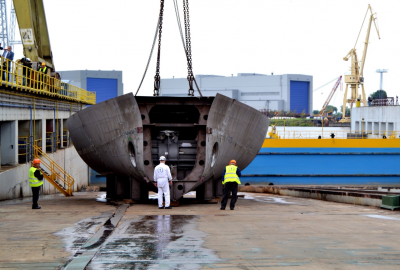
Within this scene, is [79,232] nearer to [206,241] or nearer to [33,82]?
[206,241]

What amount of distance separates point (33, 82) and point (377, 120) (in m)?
32.7

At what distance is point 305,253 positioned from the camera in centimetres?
628

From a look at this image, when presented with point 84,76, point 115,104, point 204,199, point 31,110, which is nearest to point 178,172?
point 204,199

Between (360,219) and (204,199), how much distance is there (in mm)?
5789

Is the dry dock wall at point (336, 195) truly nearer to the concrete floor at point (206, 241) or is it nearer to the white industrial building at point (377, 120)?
the concrete floor at point (206, 241)

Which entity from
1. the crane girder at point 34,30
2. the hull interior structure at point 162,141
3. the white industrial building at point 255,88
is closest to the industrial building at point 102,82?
the white industrial building at point 255,88

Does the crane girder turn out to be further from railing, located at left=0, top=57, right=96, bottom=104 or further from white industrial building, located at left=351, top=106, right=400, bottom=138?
white industrial building, located at left=351, top=106, right=400, bottom=138

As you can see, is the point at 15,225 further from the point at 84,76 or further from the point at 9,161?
the point at 84,76

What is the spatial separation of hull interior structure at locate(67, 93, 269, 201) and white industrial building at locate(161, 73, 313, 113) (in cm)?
8995

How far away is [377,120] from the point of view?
144 feet

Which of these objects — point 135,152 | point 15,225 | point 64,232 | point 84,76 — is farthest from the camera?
point 84,76

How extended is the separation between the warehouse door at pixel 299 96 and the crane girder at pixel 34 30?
8360 centimetres

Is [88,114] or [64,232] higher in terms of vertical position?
[88,114]

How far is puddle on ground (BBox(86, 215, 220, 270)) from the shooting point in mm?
5691
